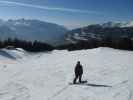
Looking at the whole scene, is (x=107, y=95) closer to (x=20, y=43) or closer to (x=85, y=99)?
(x=85, y=99)

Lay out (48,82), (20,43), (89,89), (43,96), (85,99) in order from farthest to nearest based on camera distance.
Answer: (20,43) → (48,82) → (89,89) → (43,96) → (85,99)

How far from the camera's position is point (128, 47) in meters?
92.1

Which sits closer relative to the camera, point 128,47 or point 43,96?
point 43,96

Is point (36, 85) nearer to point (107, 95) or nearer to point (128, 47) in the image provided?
point (107, 95)

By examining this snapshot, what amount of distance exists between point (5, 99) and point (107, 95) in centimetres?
776

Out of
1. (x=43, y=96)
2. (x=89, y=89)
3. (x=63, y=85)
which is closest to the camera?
(x=43, y=96)

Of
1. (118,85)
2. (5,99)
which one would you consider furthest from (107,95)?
(5,99)

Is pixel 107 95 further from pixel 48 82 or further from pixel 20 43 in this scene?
pixel 20 43

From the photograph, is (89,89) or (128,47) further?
(128,47)

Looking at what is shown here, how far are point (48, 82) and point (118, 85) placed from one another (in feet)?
24.4

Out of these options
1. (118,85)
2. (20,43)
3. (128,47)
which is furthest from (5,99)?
(20,43)

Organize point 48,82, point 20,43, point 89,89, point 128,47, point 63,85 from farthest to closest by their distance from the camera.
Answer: point 20,43, point 128,47, point 48,82, point 63,85, point 89,89

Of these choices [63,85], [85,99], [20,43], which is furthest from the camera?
[20,43]

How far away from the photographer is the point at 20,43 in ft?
476
